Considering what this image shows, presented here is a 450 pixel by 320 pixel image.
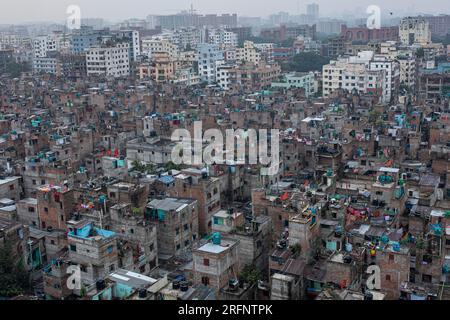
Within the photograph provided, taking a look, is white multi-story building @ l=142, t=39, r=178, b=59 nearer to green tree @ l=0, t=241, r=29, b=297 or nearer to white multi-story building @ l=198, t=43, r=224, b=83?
white multi-story building @ l=198, t=43, r=224, b=83

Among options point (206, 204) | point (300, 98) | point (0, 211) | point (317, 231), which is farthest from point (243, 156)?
point (300, 98)

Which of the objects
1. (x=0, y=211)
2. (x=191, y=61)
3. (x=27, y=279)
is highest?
(x=191, y=61)

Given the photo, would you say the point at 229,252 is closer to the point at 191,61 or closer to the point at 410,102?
the point at 410,102

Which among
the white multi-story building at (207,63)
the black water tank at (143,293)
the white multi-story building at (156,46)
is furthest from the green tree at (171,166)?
the white multi-story building at (156,46)

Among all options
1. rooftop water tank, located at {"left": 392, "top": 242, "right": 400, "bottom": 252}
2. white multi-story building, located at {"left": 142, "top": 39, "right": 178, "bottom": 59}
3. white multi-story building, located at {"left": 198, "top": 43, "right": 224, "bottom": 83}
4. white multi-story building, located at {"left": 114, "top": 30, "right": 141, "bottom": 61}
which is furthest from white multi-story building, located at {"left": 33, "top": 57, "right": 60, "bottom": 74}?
rooftop water tank, located at {"left": 392, "top": 242, "right": 400, "bottom": 252}

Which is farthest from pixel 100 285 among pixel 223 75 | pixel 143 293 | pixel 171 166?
pixel 223 75

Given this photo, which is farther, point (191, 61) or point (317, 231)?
point (191, 61)

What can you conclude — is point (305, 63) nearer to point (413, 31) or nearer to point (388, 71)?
point (413, 31)
